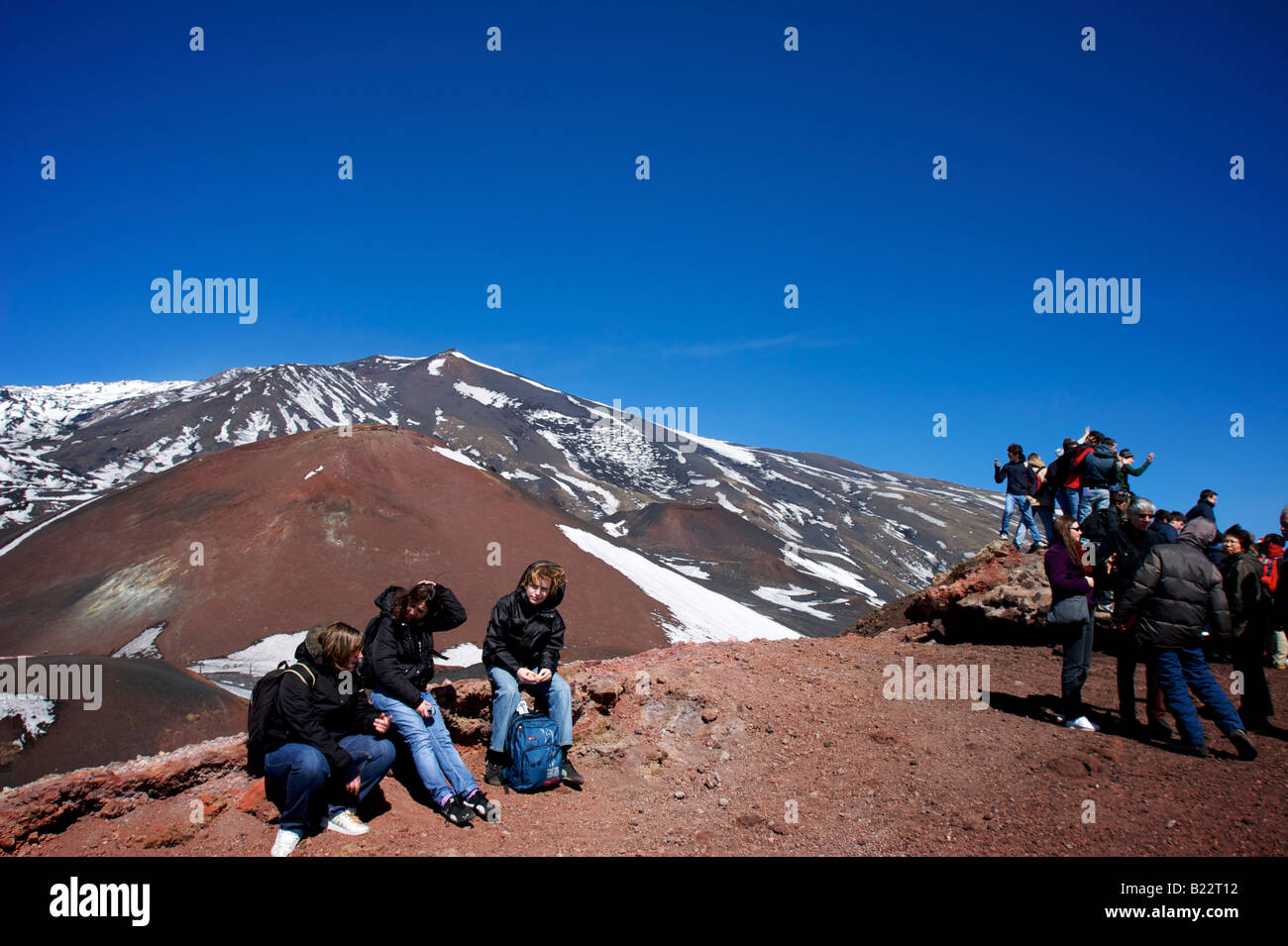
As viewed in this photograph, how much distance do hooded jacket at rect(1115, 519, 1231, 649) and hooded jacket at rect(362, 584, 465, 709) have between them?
4.57 metres

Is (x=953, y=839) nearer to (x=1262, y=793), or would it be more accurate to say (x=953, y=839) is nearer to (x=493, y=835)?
(x=1262, y=793)

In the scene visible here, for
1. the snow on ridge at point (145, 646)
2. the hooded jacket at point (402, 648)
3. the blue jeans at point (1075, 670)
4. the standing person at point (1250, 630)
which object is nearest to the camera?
the hooded jacket at point (402, 648)

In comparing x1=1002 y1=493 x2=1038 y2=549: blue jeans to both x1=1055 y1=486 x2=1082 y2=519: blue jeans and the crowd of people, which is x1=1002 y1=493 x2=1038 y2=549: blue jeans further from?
the crowd of people

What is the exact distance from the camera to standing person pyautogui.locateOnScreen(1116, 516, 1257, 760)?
4488 millimetres

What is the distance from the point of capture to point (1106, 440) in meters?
8.04

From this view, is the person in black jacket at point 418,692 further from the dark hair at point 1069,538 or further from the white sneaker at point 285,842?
the dark hair at point 1069,538

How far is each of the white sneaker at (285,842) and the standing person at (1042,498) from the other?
7798mm

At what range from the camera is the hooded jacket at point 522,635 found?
15.2 ft

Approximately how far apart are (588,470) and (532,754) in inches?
3079

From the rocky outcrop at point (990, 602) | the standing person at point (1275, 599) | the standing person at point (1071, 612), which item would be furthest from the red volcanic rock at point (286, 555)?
the standing person at point (1275, 599)

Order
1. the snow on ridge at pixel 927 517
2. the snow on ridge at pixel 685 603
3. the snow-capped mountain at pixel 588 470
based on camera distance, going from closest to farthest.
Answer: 1. the snow on ridge at pixel 685 603
2. the snow-capped mountain at pixel 588 470
3. the snow on ridge at pixel 927 517

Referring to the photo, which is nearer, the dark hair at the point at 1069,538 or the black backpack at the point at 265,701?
the black backpack at the point at 265,701

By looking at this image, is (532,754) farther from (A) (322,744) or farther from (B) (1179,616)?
(B) (1179,616)
